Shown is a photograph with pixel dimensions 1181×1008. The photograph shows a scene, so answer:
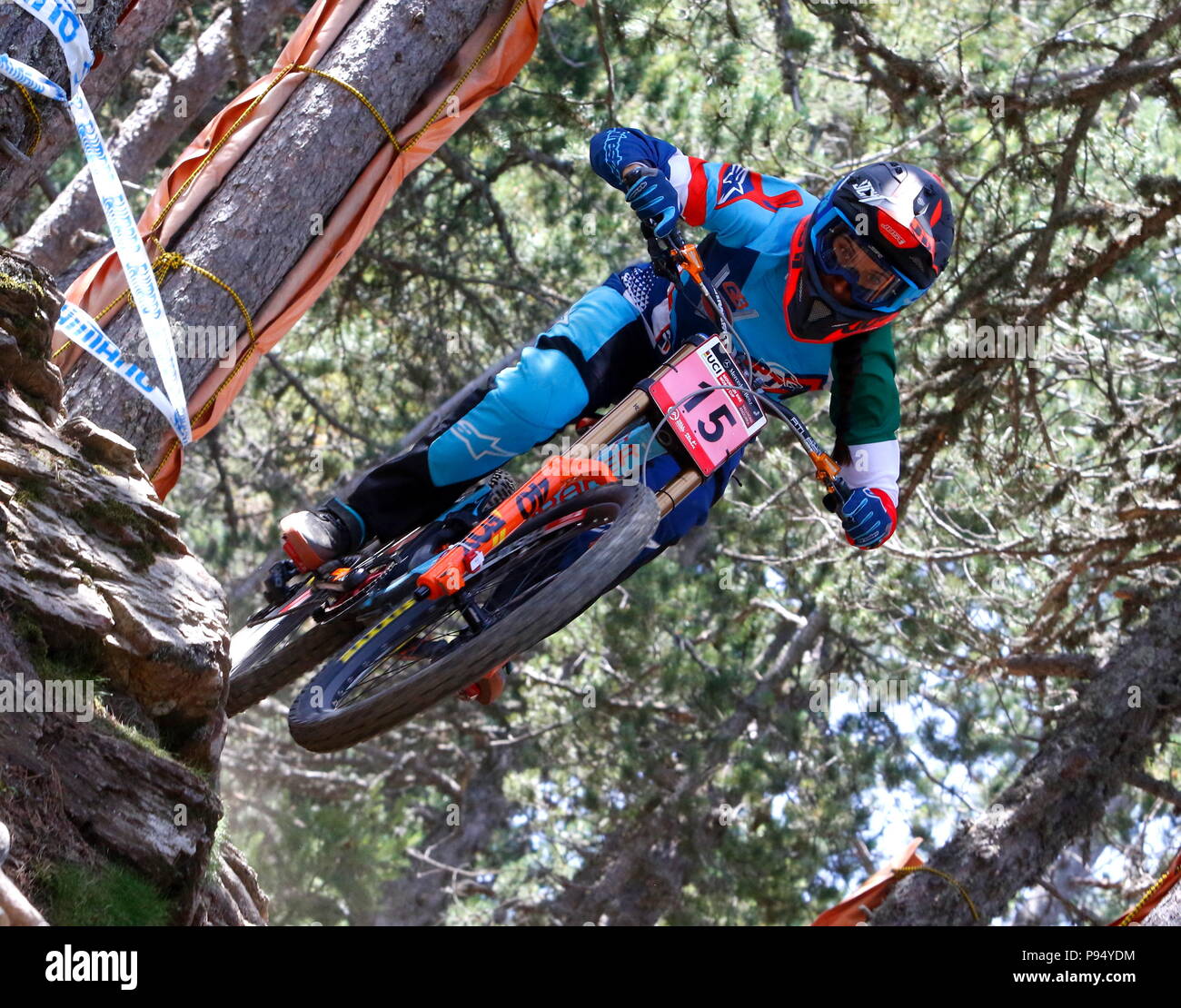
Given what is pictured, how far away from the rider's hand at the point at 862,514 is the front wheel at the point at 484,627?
74cm

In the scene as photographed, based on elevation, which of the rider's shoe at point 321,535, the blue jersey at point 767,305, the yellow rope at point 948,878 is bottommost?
the yellow rope at point 948,878

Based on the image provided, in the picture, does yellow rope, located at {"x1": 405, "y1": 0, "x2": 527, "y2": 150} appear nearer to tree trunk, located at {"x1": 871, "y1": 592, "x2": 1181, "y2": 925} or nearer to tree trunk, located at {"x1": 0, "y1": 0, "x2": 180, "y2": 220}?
tree trunk, located at {"x1": 0, "y1": 0, "x2": 180, "y2": 220}

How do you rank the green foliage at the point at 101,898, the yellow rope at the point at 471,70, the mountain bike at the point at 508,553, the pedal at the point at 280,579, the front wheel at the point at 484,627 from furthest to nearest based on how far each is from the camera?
the yellow rope at the point at 471,70, the pedal at the point at 280,579, the mountain bike at the point at 508,553, the front wheel at the point at 484,627, the green foliage at the point at 101,898

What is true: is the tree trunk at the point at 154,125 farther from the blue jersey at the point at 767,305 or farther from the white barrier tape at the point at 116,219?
the blue jersey at the point at 767,305

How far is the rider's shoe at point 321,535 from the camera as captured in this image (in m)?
4.18

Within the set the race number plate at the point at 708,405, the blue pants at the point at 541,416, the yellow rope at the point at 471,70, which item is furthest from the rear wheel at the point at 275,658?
the yellow rope at the point at 471,70

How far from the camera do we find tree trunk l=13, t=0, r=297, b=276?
7078 millimetres

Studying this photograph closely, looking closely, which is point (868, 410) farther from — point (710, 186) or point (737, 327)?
point (710, 186)

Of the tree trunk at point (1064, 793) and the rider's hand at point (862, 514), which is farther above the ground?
the rider's hand at point (862, 514)

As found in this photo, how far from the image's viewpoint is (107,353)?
3.94 meters

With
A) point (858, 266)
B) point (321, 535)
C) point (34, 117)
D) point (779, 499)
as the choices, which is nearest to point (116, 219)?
point (34, 117)

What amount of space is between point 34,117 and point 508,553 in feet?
6.47

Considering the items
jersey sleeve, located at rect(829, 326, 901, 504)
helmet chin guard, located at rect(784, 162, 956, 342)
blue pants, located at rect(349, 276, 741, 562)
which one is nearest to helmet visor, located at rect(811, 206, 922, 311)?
helmet chin guard, located at rect(784, 162, 956, 342)

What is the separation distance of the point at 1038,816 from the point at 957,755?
6.46 m
